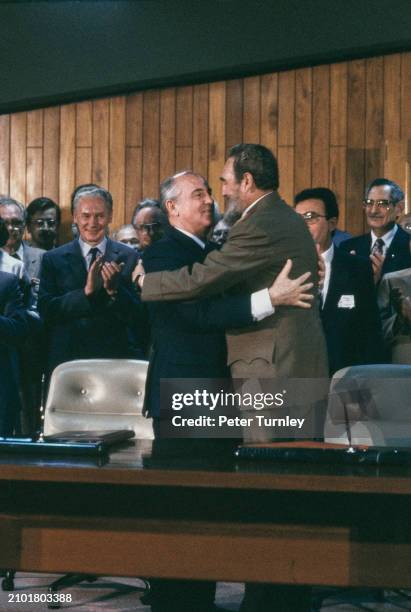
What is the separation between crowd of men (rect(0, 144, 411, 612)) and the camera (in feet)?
9.37

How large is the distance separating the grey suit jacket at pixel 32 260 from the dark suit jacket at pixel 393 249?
4.69 feet

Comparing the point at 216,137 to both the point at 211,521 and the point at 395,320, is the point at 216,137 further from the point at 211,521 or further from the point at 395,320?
the point at 211,521

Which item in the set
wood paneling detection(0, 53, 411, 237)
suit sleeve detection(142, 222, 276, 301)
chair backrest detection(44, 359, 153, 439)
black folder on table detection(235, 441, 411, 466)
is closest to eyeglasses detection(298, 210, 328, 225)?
chair backrest detection(44, 359, 153, 439)

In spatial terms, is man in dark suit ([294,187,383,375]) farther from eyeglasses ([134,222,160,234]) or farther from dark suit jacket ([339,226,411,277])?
eyeglasses ([134,222,160,234])

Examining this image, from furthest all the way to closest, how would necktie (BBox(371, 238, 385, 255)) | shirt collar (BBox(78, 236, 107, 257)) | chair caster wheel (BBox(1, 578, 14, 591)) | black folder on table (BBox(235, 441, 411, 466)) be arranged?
necktie (BBox(371, 238, 385, 255)) → shirt collar (BBox(78, 236, 107, 257)) → chair caster wheel (BBox(1, 578, 14, 591)) → black folder on table (BBox(235, 441, 411, 466))

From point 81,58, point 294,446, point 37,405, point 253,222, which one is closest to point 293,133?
point 81,58

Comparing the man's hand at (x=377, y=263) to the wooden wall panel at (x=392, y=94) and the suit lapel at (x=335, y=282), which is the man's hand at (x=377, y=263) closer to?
the suit lapel at (x=335, y=282)

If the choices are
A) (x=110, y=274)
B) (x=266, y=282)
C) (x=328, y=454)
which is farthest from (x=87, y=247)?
(x=328, y=454)

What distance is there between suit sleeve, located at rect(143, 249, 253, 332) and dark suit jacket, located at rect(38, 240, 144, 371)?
0.85 metres

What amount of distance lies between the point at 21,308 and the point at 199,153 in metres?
2.86

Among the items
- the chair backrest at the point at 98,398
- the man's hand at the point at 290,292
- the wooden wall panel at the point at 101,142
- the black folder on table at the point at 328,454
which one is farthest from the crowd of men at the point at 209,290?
the wooden wall panel at the point at 101,142

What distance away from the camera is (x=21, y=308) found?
4051mm

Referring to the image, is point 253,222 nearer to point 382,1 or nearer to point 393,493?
point 393,493

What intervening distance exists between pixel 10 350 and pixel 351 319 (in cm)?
131
